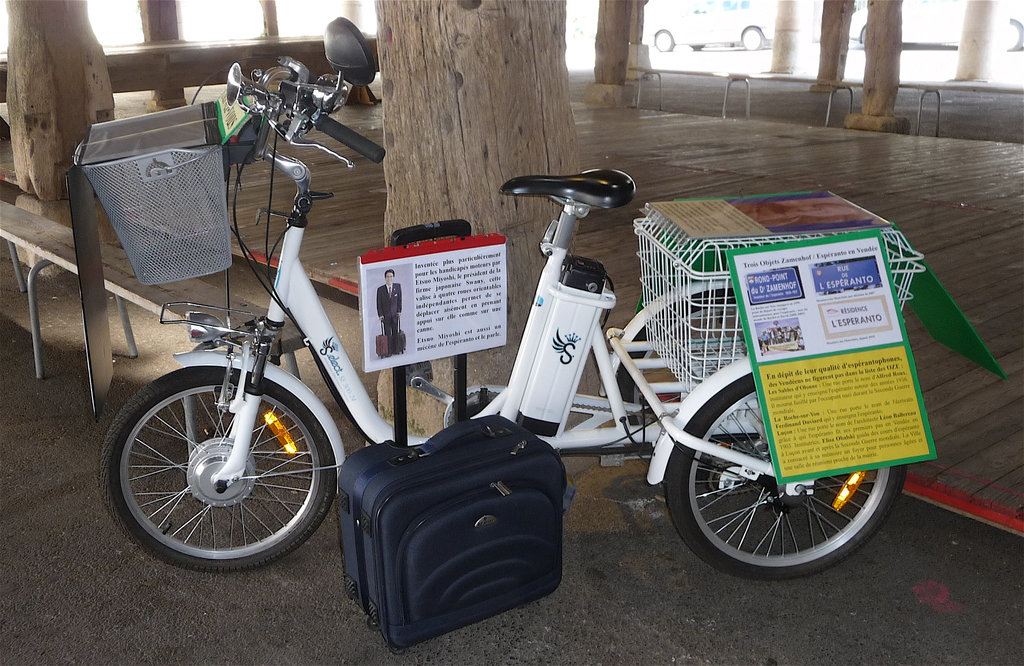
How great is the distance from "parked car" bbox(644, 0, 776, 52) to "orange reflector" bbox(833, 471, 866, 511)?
22.9 meters

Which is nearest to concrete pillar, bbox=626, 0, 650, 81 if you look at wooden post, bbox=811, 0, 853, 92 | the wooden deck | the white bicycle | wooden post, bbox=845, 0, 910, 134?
wooden post, bbox=811, 0, 853, 92

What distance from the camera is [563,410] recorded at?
2.35 metres

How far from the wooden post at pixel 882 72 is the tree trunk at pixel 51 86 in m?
7.94

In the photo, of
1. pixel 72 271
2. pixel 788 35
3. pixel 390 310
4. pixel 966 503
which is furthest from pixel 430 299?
pixel 788 35

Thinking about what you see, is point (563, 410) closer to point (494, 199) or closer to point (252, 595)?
point (494, 199)

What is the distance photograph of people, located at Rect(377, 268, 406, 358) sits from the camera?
209cm

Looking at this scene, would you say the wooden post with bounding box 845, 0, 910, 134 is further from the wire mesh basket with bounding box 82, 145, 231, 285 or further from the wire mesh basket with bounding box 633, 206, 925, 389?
the wire mesh basket with bounding box 82, 145, 231, 285

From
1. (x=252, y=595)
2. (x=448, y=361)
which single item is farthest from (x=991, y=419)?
(x=252, y=595)

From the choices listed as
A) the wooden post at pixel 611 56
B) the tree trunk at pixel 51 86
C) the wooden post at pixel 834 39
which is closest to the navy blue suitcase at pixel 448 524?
the tree trunk at pixel 51 86

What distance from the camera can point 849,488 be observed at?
7.65ft

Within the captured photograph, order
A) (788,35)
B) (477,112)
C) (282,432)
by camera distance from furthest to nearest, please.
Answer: (788,35) → (477,112) → (282,432)

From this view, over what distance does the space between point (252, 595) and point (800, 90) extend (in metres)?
15.0

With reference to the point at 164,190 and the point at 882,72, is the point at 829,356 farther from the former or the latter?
the point at 882,72

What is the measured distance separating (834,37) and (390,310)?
567 inches
